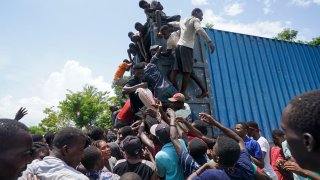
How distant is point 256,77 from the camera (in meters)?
7.39

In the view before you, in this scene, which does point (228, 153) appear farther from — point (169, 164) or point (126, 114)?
point (126, 114)

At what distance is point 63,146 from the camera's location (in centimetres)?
199

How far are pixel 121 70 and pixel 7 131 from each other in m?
5.32

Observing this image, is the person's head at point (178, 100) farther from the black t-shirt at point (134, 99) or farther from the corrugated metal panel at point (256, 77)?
the corrugated metal panel at point (256, 77)

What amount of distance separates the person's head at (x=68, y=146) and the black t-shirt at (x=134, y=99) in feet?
9.42

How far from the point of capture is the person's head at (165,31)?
17.4 feet

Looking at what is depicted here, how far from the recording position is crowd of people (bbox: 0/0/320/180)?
1109 mm

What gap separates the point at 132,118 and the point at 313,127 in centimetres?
447

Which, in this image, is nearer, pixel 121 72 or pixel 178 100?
pixel 178 100

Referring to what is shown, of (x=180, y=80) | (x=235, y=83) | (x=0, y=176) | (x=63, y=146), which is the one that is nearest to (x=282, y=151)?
(x=180, y=80)

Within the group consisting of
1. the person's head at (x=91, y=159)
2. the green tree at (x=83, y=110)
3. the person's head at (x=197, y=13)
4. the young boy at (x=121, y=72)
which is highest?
the green tree at (x=83, y=110)

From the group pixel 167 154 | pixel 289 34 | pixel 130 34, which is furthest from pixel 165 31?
pixel 289 34

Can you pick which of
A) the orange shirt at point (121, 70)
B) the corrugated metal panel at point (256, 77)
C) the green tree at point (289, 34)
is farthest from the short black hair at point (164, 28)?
the green tree at point (289, 34)

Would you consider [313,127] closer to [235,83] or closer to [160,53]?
[160,53]
